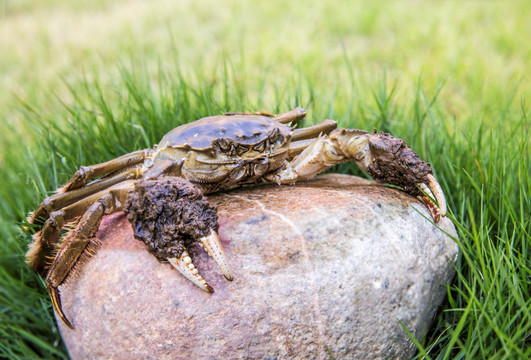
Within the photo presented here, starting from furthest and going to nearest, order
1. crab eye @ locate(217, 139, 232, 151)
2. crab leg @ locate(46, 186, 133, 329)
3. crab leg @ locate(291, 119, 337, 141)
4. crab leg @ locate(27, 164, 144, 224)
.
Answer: crab leg @ locate(291, 119, 337, 141) < crab leg @ locate(27, 164, 144, 224) < crab eye @ locate(217, 139, 232, 151) < crab leg @ locate(46, 186, 133, 329)

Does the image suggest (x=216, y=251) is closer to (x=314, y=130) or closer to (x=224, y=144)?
(x=224, y=144)

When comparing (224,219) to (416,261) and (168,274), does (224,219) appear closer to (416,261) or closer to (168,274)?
(168,274)

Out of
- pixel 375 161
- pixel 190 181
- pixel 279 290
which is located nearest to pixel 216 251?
pixel 279 290

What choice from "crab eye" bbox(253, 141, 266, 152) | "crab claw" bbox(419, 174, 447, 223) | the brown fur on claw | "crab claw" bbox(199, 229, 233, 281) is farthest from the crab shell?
"crab claw" bbox(419, 174, 447, 223)

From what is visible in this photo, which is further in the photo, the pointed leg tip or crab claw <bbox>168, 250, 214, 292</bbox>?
the pointed leg tip

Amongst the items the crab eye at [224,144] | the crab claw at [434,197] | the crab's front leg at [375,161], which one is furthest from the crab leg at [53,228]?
the crab claw at [434,197]

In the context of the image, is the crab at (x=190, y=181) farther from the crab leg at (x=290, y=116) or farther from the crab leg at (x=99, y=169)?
the crab leg at (x=290, y=116)

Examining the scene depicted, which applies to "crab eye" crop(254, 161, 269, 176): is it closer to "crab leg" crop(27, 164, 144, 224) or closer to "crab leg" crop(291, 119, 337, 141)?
"crab leg" crop(291, 119, 337, 141)
